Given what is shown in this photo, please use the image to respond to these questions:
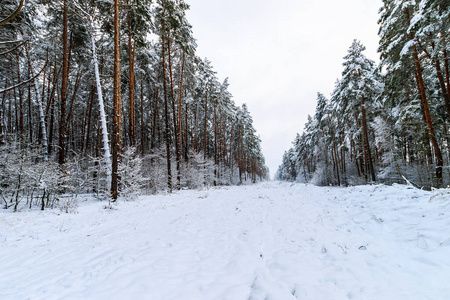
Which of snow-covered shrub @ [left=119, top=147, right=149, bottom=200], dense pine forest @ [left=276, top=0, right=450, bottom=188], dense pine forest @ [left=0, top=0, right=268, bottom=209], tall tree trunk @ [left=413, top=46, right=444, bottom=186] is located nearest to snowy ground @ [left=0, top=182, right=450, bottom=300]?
dense pine forest @ [left=0, top=0, right=268, bottom=209]

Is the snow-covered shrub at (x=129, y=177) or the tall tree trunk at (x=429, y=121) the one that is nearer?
the snow-covered shrub at (x=129, y=177)

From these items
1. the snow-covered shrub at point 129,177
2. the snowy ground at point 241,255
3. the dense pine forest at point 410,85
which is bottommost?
the snowy ground at point 241,255

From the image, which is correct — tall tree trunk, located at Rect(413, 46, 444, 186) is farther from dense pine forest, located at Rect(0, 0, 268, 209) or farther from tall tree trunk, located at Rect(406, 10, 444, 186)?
dense pine forest, located at Rect(0, 0, 268, 209)

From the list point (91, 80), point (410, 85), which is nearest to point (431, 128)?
point (410, 85)

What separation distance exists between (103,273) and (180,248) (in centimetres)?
143

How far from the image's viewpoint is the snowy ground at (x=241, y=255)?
8.71 feet

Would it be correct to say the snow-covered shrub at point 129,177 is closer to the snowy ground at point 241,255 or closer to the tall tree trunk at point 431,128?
the snowy ground at point 241,255

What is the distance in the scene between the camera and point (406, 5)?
970 centimetres

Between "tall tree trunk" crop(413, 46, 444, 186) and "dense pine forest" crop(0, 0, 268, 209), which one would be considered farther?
"tall tree trunk" crop(413, 46, 444, 186)

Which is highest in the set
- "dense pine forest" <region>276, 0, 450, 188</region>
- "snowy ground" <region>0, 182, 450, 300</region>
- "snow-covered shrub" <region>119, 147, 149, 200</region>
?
"dense pine forest" <region>276, 0, 450, 188</region>

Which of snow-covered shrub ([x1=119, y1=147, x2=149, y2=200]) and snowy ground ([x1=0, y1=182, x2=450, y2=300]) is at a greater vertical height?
snow-covered shrub ([x1=119, y1=147, x2=149, y2=200])

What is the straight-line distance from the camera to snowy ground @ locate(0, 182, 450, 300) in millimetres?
2654

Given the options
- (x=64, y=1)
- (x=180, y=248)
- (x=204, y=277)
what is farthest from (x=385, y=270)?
(x=64, y=1)

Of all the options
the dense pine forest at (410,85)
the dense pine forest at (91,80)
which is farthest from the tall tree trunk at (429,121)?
the dense pine forest at (91,80)
